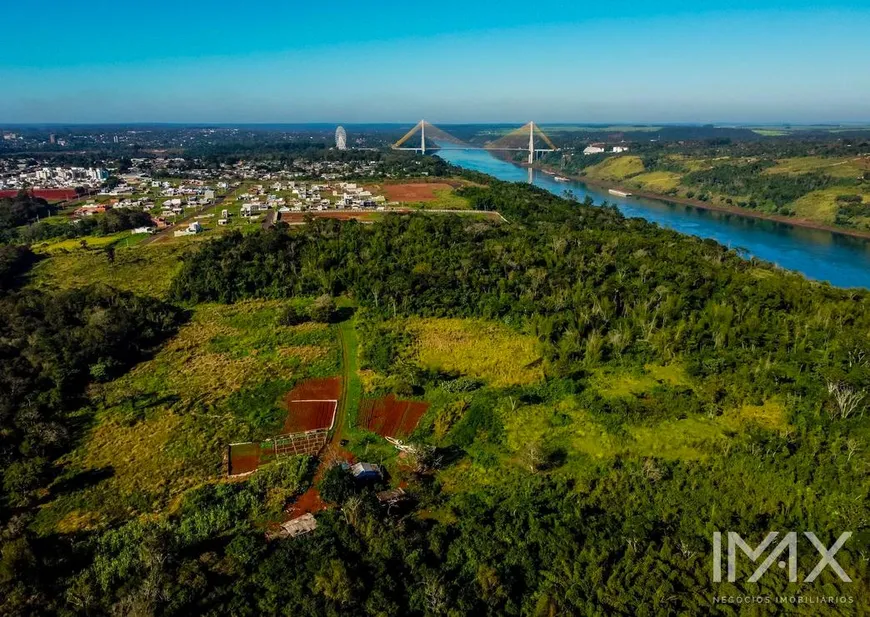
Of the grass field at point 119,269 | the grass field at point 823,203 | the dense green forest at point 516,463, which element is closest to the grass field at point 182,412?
the dense green forest at point 516,463

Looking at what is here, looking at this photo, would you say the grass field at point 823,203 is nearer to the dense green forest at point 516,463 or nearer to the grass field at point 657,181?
the grass field at point 657,181

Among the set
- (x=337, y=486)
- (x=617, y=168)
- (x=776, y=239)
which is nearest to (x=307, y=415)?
(x=337, y=486)

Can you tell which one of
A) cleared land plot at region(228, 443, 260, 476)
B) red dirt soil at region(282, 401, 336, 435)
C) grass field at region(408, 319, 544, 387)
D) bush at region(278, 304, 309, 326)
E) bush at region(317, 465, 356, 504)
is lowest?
cleared land plot at region(228, 443, 260, 476)

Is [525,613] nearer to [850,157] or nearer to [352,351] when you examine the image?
[352,351]

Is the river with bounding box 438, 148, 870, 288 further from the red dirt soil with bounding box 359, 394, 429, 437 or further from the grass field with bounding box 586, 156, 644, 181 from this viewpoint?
the red dirt soil with bounding box 359, 394, 429, 437

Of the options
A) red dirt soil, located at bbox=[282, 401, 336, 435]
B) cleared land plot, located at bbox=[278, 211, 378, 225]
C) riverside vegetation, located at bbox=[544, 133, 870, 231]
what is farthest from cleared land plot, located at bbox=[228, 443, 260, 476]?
riverside vegetation, located at bbox=[544, 133, 870, 231]

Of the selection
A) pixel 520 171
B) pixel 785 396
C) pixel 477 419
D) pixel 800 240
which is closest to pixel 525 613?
pixel 477 419
